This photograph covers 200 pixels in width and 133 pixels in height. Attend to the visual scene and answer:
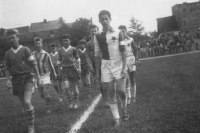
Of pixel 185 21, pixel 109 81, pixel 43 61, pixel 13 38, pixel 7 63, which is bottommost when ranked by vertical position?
pixel 109 81

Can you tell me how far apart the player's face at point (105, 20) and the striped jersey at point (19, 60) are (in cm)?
186

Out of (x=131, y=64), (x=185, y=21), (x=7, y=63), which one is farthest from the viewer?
(x=185, y=21)

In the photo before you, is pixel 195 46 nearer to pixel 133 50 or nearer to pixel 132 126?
pixel 133 50

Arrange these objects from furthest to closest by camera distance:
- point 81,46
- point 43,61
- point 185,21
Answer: point 185,21 → point 81,46 → point 43,61

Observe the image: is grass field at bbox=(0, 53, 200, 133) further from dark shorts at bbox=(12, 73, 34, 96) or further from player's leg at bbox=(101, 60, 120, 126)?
dark shorts at bbox=(12, 73, 34, 96)

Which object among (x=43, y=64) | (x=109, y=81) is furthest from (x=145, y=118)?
(x=43, y=64)

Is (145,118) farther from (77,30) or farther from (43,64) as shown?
(77,30)

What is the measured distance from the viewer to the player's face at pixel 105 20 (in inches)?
185

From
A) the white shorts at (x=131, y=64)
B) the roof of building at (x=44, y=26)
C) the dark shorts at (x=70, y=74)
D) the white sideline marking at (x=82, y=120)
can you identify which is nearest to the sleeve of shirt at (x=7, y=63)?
the white sideline marking at (x=82, y=120)

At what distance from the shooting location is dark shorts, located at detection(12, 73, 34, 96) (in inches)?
201

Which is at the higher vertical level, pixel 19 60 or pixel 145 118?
pixel 19 60

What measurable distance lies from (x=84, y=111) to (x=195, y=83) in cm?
433

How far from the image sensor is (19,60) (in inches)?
200

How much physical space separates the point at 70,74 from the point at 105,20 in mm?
2957
